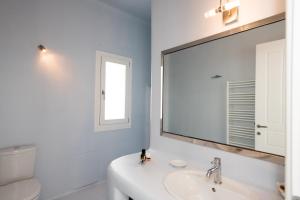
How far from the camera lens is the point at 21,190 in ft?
5.03

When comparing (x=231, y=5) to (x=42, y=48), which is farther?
(x=42, y=48)

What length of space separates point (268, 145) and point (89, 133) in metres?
2.06

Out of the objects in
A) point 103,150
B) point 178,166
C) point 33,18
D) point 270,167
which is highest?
point 33,18

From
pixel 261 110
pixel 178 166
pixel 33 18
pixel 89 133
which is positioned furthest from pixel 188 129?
pixel 33 18

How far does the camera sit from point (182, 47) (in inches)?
59.5

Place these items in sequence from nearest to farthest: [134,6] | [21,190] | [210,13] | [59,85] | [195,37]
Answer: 1. [210,13]
2. [195,37]
3. [21,190]
4. [59,85]
5. [134,6]

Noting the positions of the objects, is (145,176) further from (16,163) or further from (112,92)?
(112,92)

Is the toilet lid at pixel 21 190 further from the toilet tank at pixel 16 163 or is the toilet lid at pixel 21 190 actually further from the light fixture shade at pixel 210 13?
the light fixture shade at pixel 210 13

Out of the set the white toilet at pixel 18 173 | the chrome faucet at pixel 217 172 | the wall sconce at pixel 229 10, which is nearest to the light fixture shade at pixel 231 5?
the wall sconce at pixel 229 10

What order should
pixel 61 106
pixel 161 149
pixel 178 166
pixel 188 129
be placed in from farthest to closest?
1. pixel 61 106
2. pixel 161 149
3. pixel 188 129
4. pixel 178 166

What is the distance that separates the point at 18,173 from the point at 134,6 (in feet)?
8.24

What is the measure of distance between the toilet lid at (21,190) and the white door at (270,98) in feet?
5.93

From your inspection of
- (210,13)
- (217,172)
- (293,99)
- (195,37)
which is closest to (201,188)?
(217,172)

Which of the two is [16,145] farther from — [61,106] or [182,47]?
[182,47]
